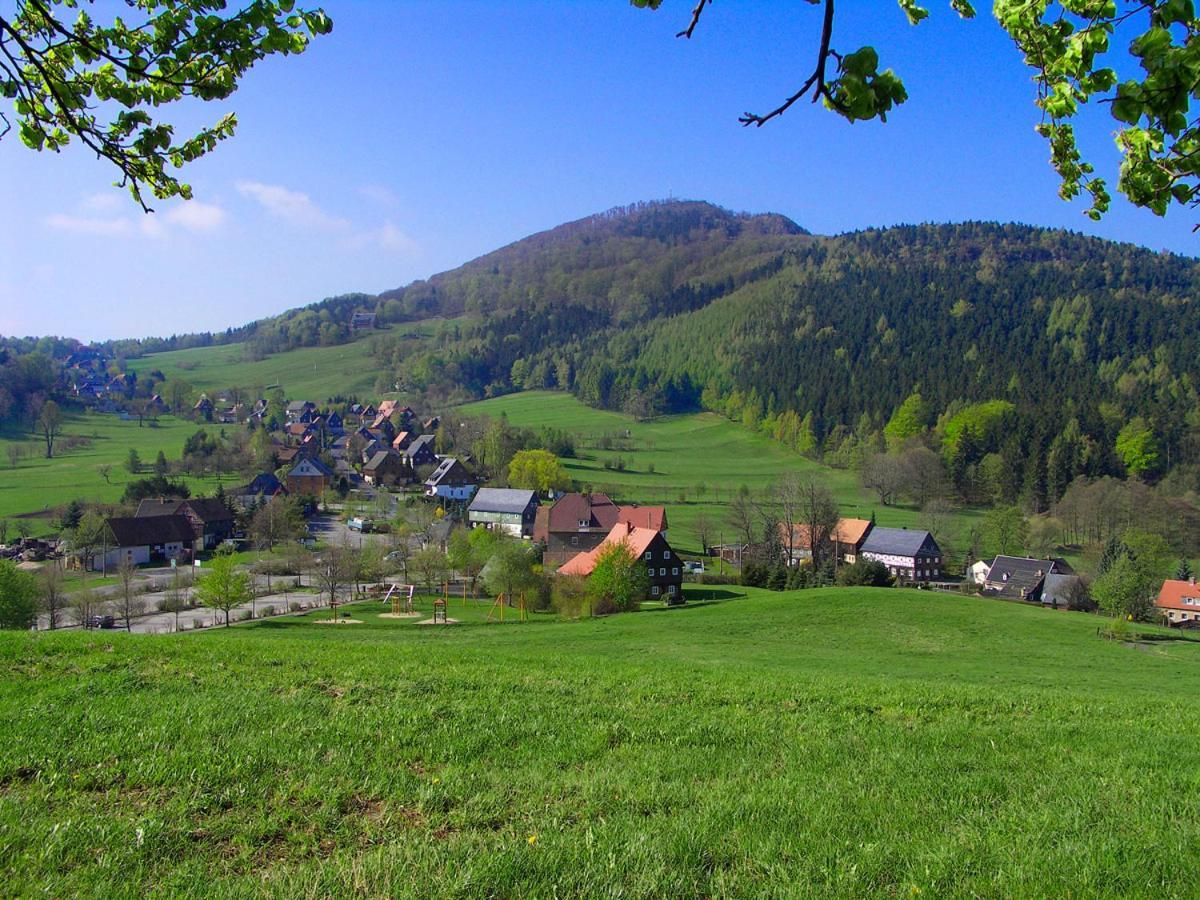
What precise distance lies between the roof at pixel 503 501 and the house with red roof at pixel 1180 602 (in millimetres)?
56071

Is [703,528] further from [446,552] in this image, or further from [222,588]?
[222,588]

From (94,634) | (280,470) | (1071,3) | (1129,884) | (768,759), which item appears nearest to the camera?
(1071,3)

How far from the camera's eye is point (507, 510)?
276 feet

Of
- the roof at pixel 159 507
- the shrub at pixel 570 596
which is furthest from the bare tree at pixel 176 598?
the shrub at pixel 570 596

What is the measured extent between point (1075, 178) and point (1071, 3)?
4.80ft

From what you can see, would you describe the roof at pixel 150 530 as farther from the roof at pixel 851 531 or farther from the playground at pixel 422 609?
the roof at pixel 851 531

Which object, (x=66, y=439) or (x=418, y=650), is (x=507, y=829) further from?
(x=66, y=439)

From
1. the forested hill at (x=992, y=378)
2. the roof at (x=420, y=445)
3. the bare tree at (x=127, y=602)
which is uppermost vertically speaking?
the forested hill at (x=992, y=378)

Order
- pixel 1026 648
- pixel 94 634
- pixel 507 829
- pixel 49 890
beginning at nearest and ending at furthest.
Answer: pixel 49 890
pixel 507 829
pixel 94 634
pixel 1026 648

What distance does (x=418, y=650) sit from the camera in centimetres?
1489

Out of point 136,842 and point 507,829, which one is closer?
point 136,842

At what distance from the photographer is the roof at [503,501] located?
8412 cm

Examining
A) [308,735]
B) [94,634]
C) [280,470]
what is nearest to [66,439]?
[280,470]

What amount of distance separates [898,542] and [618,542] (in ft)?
115
